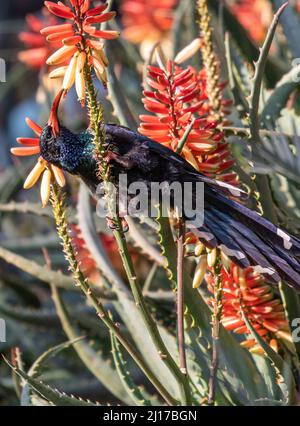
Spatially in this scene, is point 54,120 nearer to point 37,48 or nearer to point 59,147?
point 59,147

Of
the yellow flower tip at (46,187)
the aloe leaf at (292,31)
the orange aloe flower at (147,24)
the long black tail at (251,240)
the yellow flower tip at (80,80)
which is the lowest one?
the long black tail at (251,240)

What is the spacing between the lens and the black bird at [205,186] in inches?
35.8

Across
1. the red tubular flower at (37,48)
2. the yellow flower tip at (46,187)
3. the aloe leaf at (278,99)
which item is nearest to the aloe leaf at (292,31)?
the aloe leaf at (278,99)

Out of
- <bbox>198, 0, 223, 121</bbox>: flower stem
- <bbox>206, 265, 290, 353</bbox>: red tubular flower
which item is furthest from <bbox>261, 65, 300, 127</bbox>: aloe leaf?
<bbox>206, 265, 290, 353</bbox>: red tubular flower

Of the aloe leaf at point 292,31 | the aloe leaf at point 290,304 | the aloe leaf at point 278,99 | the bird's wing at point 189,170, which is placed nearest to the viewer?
the bird's wing at point 189,170

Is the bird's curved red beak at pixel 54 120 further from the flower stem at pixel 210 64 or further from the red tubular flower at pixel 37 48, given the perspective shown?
the red tubular flower at pixel 37 48

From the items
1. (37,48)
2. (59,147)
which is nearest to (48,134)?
(59,147)

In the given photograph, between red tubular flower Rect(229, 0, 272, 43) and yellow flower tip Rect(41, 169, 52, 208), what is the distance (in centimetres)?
112

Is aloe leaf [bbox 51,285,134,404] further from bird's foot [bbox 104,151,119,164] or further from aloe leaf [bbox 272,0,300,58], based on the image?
A: aloe leaf [bbox 272,0,300,58]

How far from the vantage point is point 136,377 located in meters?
1.58

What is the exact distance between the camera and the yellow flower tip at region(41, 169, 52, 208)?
966 millimetres

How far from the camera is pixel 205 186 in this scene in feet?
3.14

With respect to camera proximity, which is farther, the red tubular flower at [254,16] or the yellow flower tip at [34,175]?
the red tubular flower at [254,16]

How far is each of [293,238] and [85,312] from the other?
→ 2.43 ft
